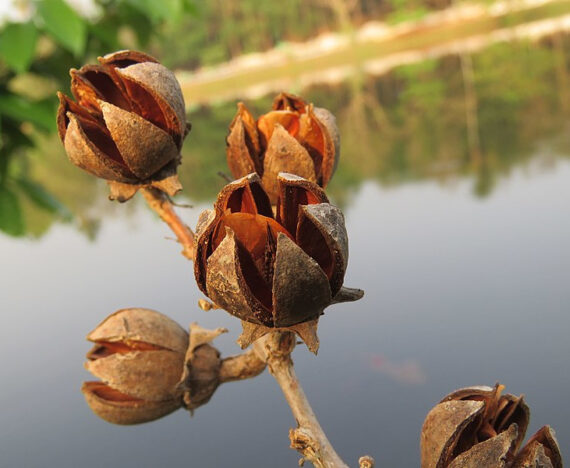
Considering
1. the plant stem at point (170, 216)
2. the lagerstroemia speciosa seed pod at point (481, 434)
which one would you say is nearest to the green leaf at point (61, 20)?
the plant stem at point (170, 216)

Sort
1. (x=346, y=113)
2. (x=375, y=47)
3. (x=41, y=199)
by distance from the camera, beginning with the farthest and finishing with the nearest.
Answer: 1. (x=375, y=47)
2. (x=346, y=113)
3. (x=41, y=199)

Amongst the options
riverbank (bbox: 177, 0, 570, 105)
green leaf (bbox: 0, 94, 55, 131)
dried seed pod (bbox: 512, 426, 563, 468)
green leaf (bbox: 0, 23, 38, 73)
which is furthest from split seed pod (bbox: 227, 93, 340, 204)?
riverbank (bbox: 177, 0, 570, 105)

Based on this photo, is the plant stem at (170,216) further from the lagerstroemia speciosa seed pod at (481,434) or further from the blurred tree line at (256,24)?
the blurred tree line at (256,24)

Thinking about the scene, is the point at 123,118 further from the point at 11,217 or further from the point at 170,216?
the point at 11,217

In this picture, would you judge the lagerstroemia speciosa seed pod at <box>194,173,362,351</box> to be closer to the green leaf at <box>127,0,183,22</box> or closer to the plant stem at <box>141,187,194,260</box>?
the plant stem at <box>141,187,194,260</box>

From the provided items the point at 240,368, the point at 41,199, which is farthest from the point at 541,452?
the point at 41,199
